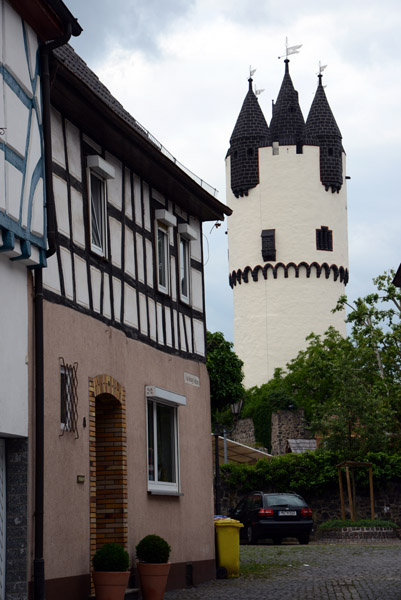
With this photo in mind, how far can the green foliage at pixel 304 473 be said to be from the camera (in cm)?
3784

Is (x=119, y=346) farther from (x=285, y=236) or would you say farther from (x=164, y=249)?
(x=285, y=236)

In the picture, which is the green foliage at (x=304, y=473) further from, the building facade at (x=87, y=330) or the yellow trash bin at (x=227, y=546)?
the building facade at (x=87, y=330)

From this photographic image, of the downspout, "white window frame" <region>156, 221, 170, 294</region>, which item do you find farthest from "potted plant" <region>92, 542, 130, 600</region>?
"white window frame" <region>156, 221, 170, 294</region>

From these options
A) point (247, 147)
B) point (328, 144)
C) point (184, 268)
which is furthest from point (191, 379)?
point (328, 144)

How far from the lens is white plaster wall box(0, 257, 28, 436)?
38.3 feet

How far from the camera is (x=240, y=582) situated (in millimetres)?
17766

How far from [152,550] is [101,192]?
188 inches

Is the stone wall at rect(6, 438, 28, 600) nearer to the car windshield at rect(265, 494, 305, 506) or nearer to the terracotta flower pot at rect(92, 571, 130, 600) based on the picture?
the terracotta flower pot at rect(92, 571, 130, 600)

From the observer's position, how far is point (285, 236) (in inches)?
3056

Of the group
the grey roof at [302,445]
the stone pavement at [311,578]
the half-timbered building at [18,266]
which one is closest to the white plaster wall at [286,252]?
the grey roof at [302,445]

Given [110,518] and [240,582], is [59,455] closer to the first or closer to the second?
[110,518]

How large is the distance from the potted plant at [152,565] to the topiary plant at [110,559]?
4.19 ft

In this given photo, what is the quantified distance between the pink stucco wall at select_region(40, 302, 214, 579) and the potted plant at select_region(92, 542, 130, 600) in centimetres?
23

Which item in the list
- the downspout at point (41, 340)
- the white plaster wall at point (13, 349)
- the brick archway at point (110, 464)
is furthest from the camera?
the brick archway at point (110, 464)
